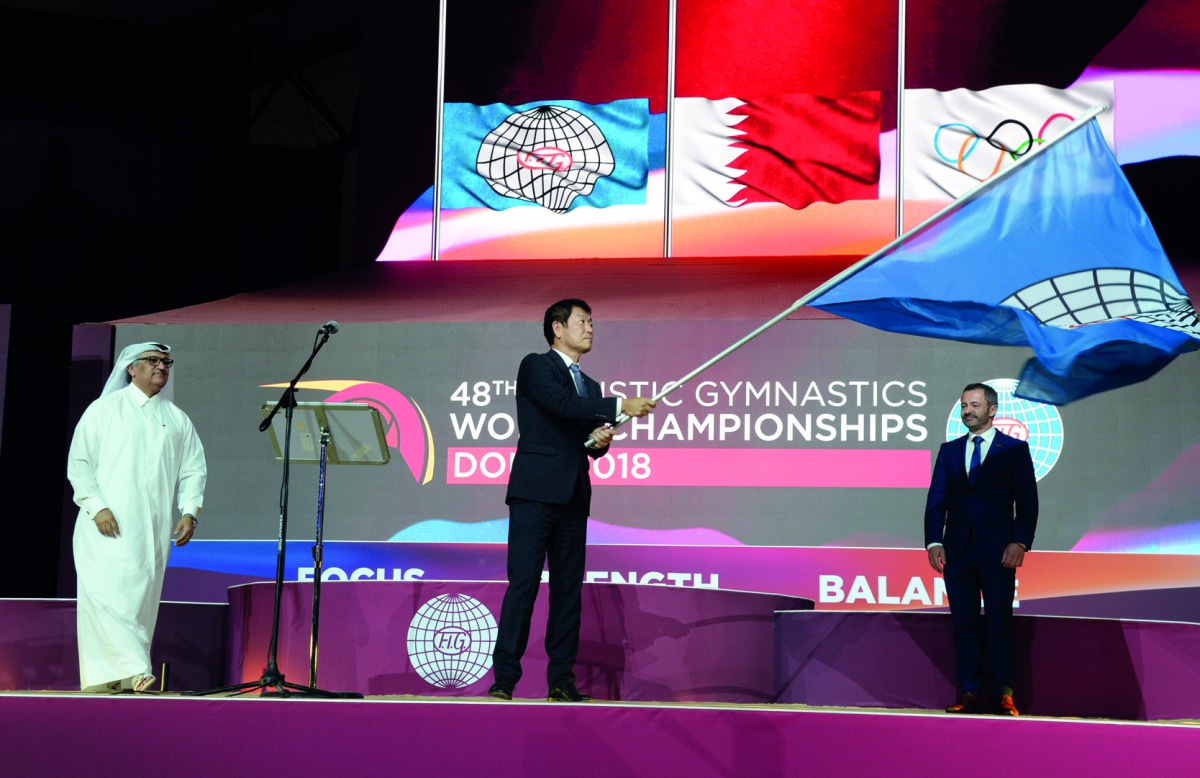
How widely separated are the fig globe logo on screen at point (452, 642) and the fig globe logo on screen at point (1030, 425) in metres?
3.64

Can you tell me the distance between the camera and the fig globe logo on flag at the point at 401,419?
8.67 meters

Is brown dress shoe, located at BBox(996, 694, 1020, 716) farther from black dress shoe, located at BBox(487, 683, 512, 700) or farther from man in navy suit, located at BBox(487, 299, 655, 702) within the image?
black dress shoe, located at BBox(487, 683, 512, 700)

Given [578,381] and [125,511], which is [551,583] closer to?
[578,381]

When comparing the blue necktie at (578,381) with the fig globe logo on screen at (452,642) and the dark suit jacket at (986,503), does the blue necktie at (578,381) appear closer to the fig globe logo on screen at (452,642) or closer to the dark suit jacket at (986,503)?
the fig globe logo on screen at (452,642)

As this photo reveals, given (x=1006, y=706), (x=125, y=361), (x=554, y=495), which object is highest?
(x=125, y=361)

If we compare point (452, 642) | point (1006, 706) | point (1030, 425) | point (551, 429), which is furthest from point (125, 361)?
point (1030, 425)

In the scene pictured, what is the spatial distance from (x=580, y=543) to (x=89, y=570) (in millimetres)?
2140

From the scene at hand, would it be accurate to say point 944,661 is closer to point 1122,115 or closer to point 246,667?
point 246,667

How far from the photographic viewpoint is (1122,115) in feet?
30.2

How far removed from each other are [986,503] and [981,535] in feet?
0.44

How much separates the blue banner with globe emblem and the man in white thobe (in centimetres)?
452

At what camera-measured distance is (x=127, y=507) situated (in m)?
5.52

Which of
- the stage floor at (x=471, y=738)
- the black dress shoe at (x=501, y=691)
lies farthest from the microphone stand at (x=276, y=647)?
the black dress shoe at (x=501, y=691)

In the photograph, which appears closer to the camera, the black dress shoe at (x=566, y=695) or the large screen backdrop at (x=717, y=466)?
the black dress shoe at (x=566, y=695)
